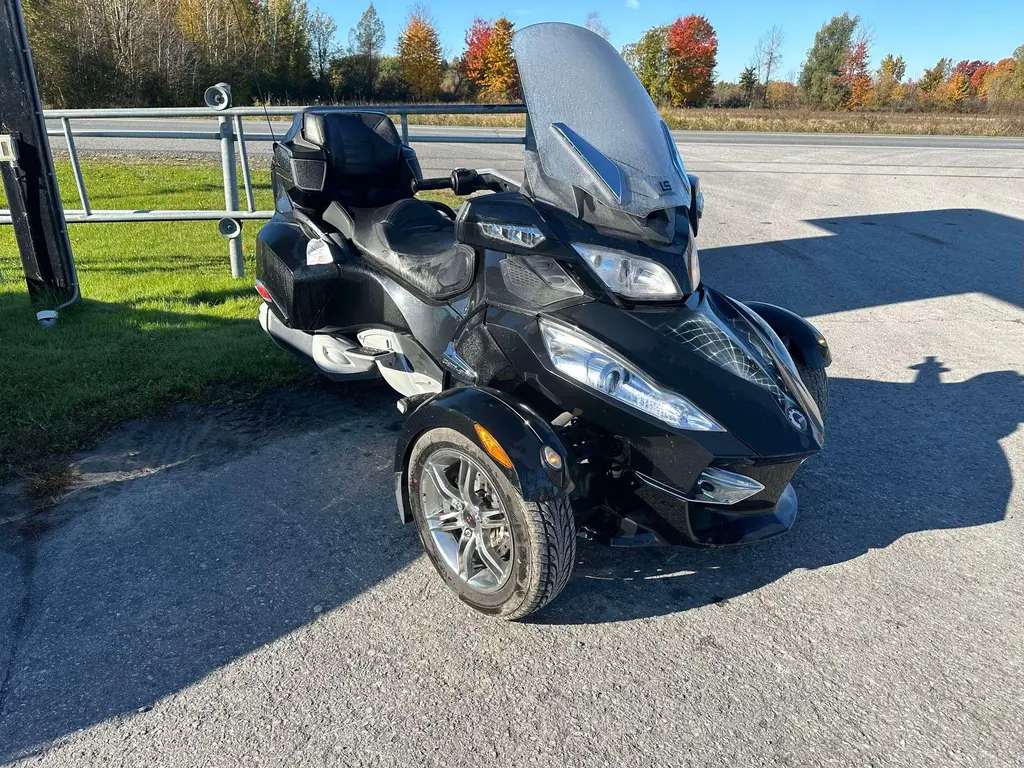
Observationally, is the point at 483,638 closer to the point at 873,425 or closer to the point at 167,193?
the point at 873,425

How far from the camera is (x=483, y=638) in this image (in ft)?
8.13

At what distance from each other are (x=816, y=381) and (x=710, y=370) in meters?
1.07

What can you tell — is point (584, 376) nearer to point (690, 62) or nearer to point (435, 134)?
point (435, 134)

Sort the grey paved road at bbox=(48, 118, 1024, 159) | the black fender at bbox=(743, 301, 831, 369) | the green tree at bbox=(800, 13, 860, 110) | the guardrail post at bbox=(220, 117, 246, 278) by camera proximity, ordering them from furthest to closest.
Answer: the green tree at bbox=(800, 13, 860, 110), the grey paved road at bbox=(48, 118, 1024, 159), the guardrail post at bbox=(220, 117, 246, 278), the black fender at bbox=(743, 301, 831, 369)

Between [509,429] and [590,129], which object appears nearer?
[509,429]

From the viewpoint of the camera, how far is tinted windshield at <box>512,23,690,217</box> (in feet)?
8.63

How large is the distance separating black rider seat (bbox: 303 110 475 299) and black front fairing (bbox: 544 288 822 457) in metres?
0.74

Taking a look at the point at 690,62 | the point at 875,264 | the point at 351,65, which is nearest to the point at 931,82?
the point at 690,62

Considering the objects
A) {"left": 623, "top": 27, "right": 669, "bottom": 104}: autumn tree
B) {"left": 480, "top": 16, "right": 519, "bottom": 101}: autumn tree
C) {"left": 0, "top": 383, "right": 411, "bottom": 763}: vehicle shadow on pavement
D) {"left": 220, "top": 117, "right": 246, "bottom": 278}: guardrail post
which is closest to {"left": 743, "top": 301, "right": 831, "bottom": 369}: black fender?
{"left": 0, "top": 383, "right": 411, "bottom": 763}: vehicle shadow on pavement

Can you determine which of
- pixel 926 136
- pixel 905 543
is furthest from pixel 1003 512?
pixel 926 136

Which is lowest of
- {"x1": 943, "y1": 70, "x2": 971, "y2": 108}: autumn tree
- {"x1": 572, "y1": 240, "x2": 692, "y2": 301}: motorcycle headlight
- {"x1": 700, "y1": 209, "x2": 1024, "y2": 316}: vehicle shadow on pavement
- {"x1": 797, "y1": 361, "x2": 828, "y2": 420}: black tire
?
{"x1": 700, "y1": 209, "x2": 1024, "y2": 316}: vehicle shadow on pavement

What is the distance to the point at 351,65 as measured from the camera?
30.1 metres

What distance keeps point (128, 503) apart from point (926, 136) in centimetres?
3084

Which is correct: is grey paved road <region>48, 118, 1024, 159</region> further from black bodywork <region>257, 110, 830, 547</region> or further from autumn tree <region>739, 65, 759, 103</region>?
autumn tree <region>739, 65, 759, 103</region>
